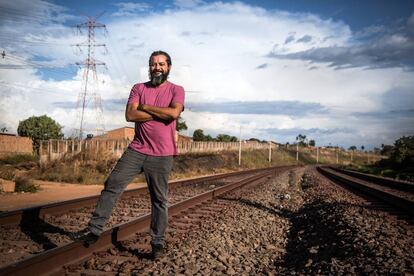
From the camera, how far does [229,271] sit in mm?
4324

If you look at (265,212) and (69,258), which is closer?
(69,258)

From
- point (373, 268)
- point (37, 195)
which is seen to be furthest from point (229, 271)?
point (37, 195)

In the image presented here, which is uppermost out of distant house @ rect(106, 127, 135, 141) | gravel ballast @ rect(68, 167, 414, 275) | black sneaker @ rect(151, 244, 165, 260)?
distant house @ rect(106, 127, 135, 141)

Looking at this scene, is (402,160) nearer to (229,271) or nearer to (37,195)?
(37,195)

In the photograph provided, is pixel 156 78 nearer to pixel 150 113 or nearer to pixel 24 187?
pixel 150 113

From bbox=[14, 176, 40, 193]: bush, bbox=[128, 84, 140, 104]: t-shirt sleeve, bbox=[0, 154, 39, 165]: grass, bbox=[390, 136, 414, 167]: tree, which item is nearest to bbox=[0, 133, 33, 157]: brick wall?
bbox=[0, 154, 39, 165]: grass

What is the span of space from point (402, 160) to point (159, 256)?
4284cm

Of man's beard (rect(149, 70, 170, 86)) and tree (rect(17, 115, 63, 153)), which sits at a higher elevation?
tree (rect(17, 115, 63, 153))

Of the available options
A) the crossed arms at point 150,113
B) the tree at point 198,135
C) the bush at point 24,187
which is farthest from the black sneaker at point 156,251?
the tree at point 198,135

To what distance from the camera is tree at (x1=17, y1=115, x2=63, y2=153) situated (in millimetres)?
82056

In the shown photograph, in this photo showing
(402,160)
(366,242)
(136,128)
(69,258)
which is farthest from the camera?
(402,160)

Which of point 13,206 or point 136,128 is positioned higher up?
point 136,128

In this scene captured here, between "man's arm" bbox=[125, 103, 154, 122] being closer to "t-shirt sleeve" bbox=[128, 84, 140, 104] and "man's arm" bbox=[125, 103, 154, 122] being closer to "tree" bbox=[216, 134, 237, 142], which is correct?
"t-shirt sleeve" bbox=[128, 84, 140, 104]

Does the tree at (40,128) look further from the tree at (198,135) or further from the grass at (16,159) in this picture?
the grass at (16,159)
